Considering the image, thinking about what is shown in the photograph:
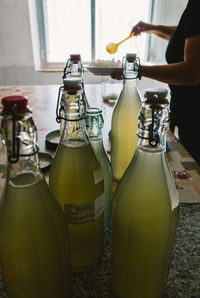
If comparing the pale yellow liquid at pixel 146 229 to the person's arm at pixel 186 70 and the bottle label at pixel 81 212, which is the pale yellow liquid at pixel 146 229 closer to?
the bottle label at pixel 81 212

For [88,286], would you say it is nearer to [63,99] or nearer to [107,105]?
[63,99]

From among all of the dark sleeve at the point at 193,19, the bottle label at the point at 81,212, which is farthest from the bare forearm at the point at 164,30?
the bottle label at the point at 81,212

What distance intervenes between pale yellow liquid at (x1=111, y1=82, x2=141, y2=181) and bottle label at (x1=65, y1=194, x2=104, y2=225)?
243mm

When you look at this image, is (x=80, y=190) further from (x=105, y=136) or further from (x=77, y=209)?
(x=105, y=136)

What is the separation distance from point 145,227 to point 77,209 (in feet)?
0.28

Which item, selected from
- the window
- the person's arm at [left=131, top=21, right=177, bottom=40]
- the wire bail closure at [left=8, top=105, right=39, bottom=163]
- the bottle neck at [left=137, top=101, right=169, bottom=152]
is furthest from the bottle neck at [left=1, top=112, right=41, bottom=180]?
the window

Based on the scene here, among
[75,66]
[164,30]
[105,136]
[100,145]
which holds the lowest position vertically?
[105,136]

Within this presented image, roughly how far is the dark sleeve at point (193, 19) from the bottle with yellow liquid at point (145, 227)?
28.9 inches

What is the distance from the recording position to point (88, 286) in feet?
1.13

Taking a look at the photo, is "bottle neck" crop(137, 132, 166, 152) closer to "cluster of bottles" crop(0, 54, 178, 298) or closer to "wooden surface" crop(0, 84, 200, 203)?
"cluster of bottles" crop(0, 54, 178, 298)

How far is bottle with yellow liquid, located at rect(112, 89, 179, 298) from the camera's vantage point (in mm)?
311

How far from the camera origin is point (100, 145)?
1.43 feet

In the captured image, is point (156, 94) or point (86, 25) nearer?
point (156, 94)

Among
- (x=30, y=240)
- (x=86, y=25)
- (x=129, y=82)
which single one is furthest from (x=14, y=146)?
(x=86, y=25)
